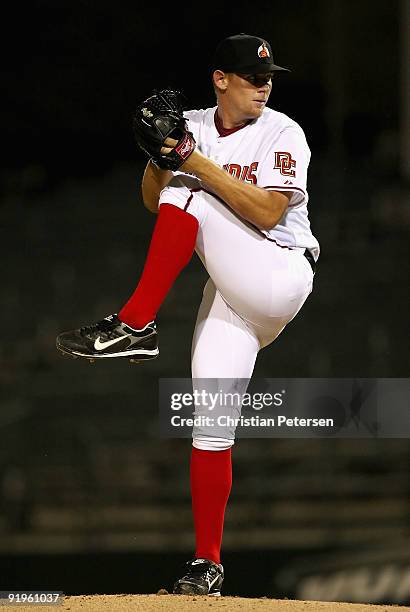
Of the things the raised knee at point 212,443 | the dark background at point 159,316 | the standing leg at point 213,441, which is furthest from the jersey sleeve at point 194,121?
the raised knee at point 212,443

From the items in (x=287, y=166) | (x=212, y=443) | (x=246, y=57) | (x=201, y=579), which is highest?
(x=246, y=57)

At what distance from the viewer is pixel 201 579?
9.18ft

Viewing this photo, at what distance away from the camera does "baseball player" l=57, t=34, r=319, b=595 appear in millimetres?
2660

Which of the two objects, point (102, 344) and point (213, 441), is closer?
point (102, 344)

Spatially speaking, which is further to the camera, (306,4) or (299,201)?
(306,4)

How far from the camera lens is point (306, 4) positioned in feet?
12.0

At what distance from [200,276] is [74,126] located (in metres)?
0.65

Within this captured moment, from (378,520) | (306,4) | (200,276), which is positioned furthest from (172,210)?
(378,520)

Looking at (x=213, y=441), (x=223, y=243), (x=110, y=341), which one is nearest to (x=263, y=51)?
(x=223, y=243)

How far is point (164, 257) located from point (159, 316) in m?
1.02

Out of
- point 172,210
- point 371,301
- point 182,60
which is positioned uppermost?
point 182,60

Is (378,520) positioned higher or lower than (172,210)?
lower

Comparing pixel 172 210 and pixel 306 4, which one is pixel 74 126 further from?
pixel 172 210

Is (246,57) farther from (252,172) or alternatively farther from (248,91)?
(252,172)
